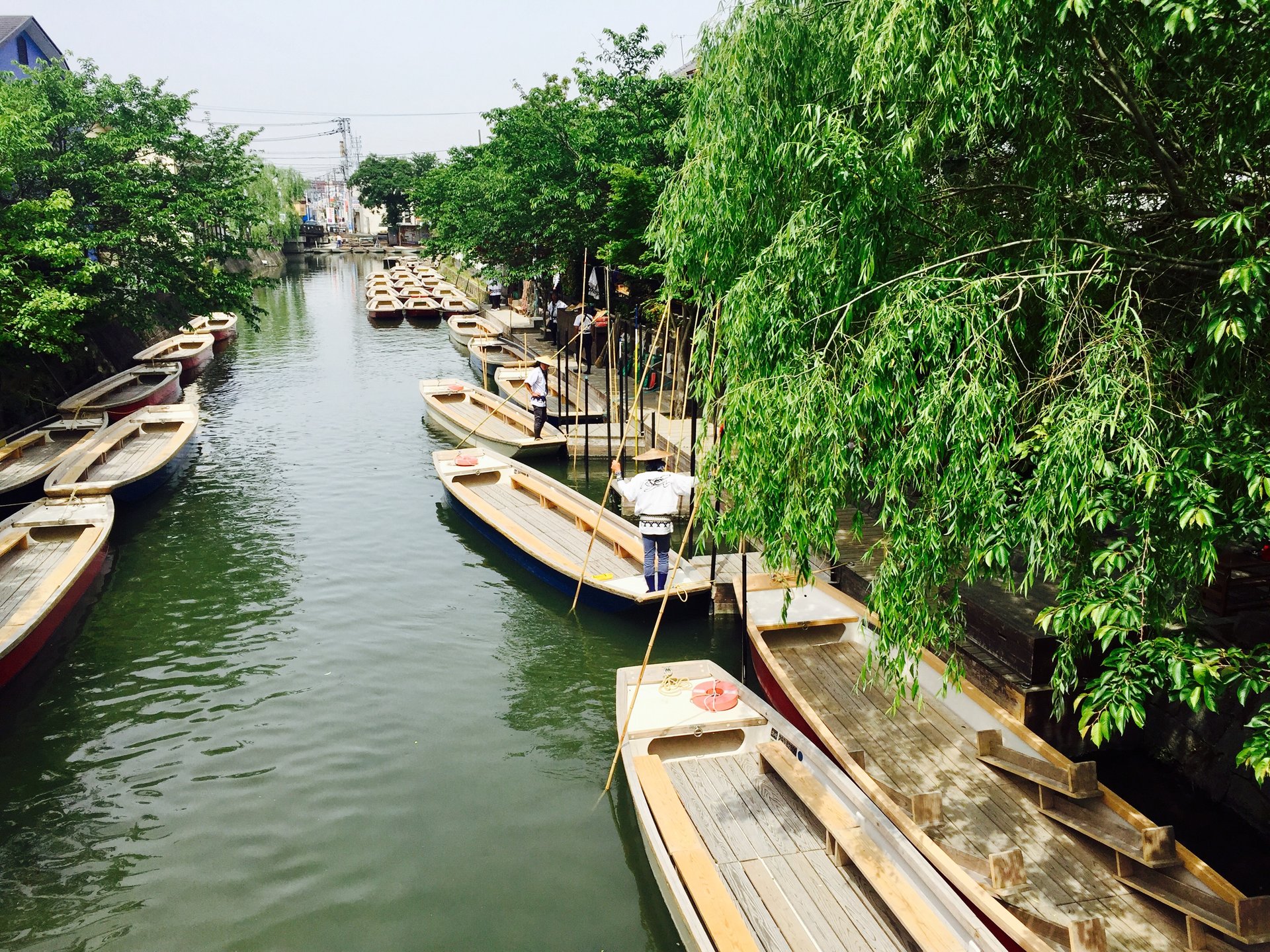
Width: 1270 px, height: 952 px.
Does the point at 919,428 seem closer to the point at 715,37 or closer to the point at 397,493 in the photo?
the point at 715,37

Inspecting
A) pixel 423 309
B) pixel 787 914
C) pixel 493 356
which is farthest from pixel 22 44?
pixel 787 914

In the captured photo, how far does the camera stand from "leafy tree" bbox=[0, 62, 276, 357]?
14844 millimetres

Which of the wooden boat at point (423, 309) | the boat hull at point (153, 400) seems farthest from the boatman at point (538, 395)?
the wooden boat at point (423, 309)

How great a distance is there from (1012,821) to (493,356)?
883 inches

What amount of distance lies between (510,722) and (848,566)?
3.92 m

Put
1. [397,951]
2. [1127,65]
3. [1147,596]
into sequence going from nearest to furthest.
→ 1. [1147,596]
2. [1127,65]
3. [397,951]

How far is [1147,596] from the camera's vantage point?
4.29 meters

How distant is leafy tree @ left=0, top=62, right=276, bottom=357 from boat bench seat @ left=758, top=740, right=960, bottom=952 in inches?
526

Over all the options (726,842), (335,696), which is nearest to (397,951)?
(726,842)

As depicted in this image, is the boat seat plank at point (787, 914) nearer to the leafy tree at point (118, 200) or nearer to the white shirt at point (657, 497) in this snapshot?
the white shirt at point (657, 497)

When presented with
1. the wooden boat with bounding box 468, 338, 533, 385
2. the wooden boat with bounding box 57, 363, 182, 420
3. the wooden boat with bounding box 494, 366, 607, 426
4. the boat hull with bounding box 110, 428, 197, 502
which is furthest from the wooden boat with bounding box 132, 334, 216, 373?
the wooden boat with bounding box 494, 366, 607, 426

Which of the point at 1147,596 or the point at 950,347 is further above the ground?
the point at 950,347

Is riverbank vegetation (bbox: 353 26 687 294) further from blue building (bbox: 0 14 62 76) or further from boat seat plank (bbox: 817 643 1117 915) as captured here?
blue building (bbox: 0 14 62 76)

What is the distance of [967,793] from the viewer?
20.9 ft
